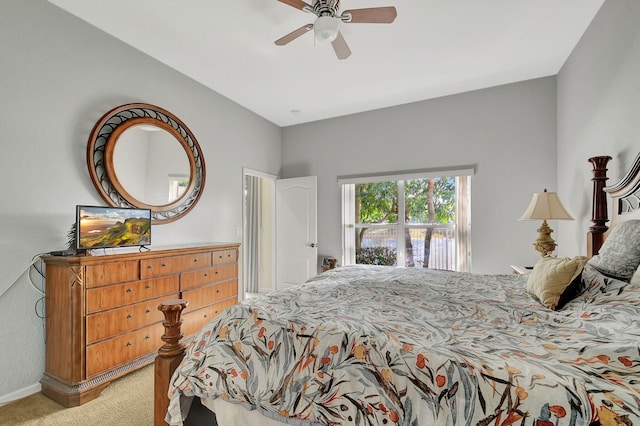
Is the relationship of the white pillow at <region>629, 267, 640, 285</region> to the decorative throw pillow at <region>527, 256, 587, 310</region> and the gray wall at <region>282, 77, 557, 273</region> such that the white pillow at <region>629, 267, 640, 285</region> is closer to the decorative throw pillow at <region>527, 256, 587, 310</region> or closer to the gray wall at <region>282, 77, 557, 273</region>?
the decorative throw pillow at <region>527, 256, 587, 310</region>

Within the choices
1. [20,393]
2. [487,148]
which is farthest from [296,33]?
[20,393]

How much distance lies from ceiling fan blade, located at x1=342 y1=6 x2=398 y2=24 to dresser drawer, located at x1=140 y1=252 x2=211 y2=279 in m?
2.38

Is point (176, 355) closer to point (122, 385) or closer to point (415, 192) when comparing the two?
point (122, 385)

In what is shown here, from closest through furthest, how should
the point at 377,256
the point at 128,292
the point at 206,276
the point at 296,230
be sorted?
the point at 128,292 → the point at 206,276 → the point at 377,256 → the point at 296,230

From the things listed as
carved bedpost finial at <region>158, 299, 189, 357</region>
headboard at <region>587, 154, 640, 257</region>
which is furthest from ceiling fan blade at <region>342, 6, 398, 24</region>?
carved bedpost finial at <region>158, 299, 189, 357</region>

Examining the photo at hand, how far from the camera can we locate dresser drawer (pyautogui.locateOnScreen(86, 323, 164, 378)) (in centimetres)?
197

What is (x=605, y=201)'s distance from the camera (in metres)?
2.05

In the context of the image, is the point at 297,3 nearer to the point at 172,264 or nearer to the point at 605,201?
the point at 172,264

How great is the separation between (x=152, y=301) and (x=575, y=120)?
4219 millimetres

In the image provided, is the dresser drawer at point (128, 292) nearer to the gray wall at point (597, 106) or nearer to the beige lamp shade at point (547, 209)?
the beige lamp shade at point (547, 209)

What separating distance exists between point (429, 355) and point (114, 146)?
9.47 ft

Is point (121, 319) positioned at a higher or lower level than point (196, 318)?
higher

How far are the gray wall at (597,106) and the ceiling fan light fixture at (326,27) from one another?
187 centimetres

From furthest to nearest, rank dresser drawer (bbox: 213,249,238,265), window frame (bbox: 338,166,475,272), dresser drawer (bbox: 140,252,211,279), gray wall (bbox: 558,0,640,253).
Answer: window frame (bbox: 338,166,475,272) → dresser drawer (bbox: 213,249,238,265) → dresser drawer (bbox: 140,252,211,279) → gray wall (bbox: 558,0,640,253)
